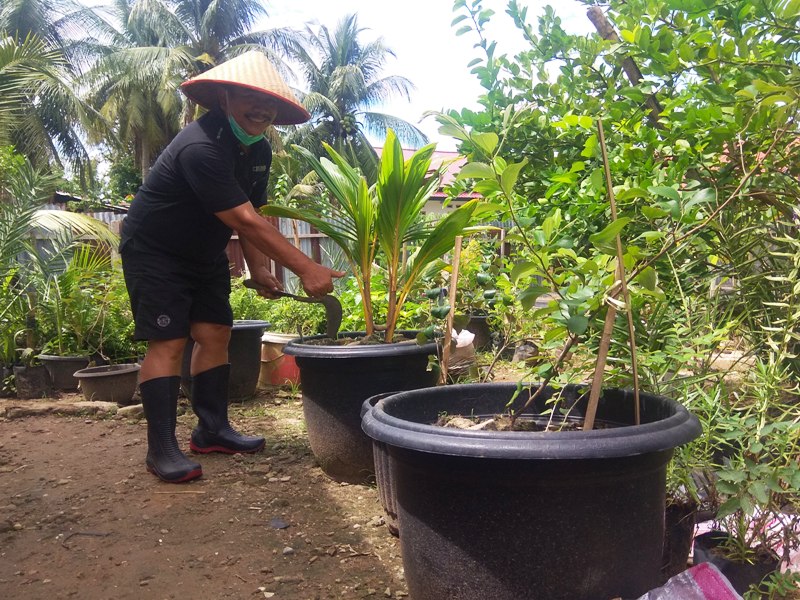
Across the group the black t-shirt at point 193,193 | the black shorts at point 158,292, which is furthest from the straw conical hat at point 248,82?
the black shorts at point 158,292

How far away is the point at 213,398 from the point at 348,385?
2.90ft

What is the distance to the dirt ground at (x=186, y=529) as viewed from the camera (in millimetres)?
1829

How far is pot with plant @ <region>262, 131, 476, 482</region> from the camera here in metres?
2.40

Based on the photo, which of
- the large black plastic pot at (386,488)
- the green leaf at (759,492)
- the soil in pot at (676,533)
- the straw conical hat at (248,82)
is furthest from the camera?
the straw conical hat at (248,82)

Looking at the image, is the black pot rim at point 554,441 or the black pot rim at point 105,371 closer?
the black pot rim at point 554,441

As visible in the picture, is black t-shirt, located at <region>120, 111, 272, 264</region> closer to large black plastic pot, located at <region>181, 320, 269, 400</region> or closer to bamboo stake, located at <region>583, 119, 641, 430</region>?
large black plastic pot, located at <region>181, 320, 269, 400</region>

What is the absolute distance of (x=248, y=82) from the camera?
8.15 feet

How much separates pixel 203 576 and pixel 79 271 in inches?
157

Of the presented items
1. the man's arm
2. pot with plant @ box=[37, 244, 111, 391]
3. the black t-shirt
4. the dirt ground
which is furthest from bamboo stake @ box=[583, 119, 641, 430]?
pot with plant @ box=[37, 244, 111, 391]

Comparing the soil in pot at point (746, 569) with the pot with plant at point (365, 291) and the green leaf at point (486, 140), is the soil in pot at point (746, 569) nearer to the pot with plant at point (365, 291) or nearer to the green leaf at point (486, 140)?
the green leaf at point (486, 140)

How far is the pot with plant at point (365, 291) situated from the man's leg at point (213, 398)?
20.2 inches

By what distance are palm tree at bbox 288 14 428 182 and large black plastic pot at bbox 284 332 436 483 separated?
26214 millimetres

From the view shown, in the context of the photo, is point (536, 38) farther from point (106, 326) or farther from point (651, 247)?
point (106, 326)

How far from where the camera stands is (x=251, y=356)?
4.21m
